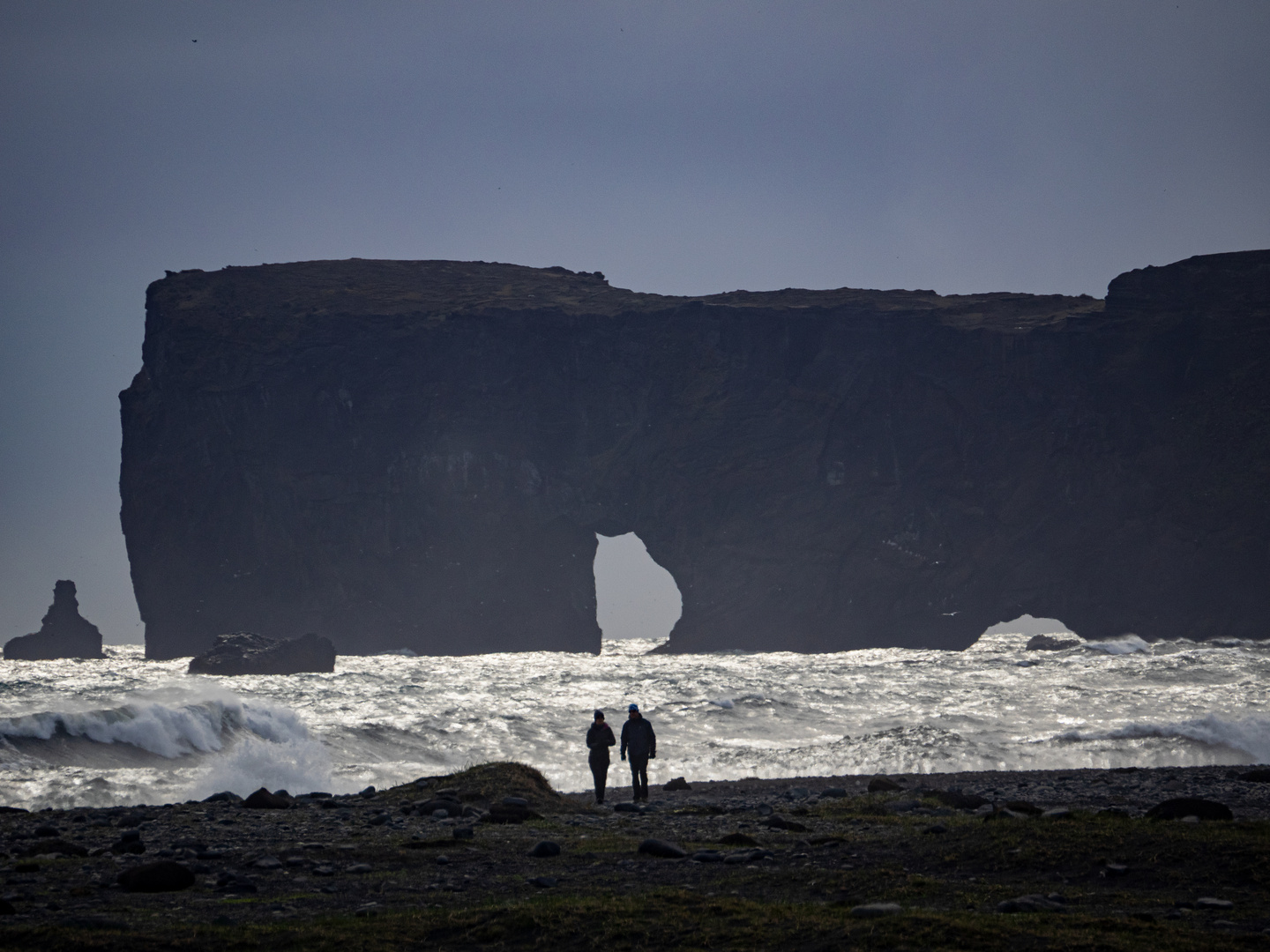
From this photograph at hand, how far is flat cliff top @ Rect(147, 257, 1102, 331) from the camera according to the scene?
140625 mm

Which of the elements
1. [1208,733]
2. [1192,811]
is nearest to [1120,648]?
[1208,733]

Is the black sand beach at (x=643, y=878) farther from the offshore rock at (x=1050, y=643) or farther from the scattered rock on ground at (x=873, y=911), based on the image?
the offshore rock at (x=1050, y=643)

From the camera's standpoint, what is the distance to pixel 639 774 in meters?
19.8

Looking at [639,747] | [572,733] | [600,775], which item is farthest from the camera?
[572,733]

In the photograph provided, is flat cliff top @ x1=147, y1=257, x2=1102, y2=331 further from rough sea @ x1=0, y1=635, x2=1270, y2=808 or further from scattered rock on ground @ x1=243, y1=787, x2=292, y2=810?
scattered rock on ground @ x1=243, y1=787, x2=292, y2=810

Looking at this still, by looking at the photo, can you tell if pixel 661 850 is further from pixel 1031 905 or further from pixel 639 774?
pixel 639 774

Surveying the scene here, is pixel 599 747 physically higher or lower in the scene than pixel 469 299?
lower

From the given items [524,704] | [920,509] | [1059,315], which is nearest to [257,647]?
[524,704]

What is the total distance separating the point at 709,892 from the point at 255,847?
6199 millimetres

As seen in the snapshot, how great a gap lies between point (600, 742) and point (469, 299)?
136596mm

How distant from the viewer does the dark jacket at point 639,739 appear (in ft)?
64.5

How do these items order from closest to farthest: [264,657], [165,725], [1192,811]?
[1192,811], [165,725], [264,657]

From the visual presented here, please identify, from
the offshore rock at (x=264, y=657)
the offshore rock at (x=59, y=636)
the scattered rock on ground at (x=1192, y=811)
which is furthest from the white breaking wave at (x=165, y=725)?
the offshore rock at (x=59, y=636)

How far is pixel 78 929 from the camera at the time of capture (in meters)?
7.57
